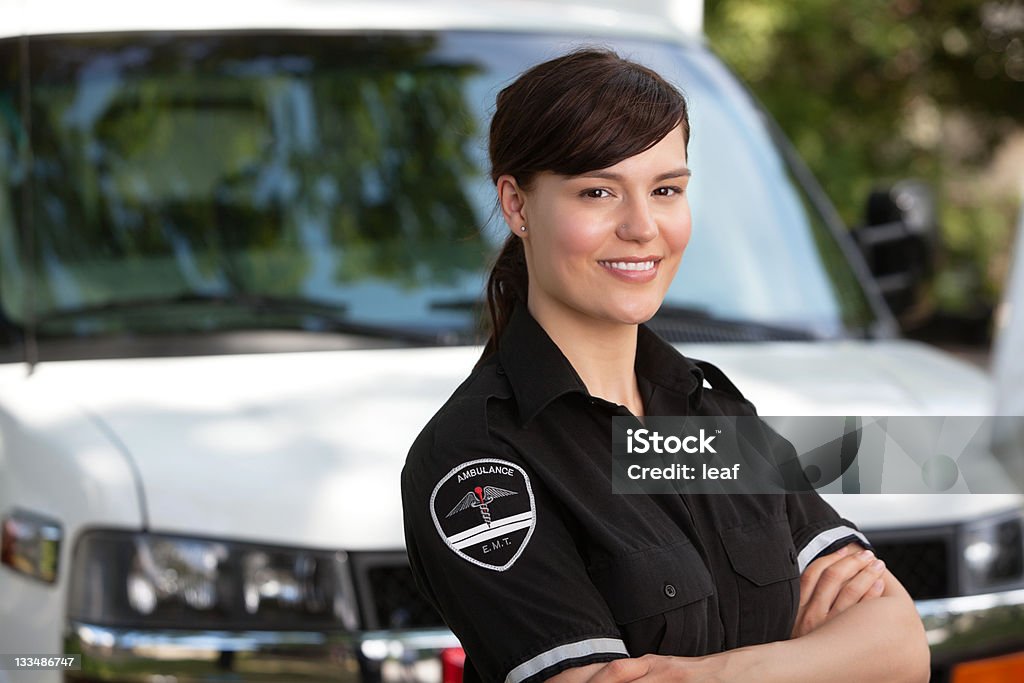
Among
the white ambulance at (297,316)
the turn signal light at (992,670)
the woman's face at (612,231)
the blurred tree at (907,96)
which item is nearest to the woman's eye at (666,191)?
the woman's face at (612,231)

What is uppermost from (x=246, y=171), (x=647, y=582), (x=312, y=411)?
(x=246, y=171)

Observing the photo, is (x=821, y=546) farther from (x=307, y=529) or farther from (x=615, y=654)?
(x=307, y=529)

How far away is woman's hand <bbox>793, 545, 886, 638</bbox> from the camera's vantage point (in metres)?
2.13

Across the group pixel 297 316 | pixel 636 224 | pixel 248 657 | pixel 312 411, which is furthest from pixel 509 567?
pixel 297 316

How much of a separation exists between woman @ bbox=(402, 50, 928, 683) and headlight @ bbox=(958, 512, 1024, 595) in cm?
129

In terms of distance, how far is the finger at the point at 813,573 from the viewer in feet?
7.04

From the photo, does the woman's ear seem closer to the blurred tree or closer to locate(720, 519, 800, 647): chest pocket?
locate(720, 519, 800, 647): chest pocket

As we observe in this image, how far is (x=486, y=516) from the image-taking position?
188 centimetres

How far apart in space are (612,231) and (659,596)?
1.45 ft

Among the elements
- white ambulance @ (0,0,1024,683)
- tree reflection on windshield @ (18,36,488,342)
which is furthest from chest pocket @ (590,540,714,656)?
tree reflection on windshield @ (18,36,488,342)

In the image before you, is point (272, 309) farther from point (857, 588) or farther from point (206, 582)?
point (857, 588)

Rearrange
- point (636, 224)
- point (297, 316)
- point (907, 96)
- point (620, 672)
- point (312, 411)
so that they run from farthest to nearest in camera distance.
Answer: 1. point (907, 96)
2. point (297, 316)
3. point (312, 411)
4. point (636, 224)
5. point (620, 672)

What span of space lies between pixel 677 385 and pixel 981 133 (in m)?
14.3

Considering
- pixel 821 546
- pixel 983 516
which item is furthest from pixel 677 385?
pixel 983 516
